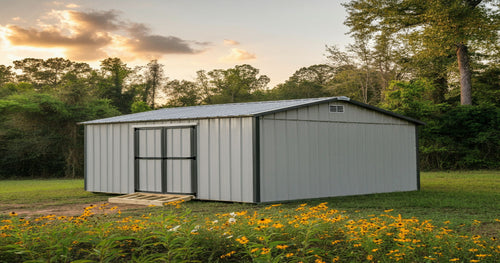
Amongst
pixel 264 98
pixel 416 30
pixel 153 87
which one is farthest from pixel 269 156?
pixel 153 87

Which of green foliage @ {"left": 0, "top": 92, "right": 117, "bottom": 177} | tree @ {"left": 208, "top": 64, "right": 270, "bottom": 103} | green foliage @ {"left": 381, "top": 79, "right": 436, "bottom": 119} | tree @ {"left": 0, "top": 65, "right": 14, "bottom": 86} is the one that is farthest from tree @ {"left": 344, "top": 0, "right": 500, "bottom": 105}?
tree @ {"left": 0, "top": 65, "right": 14, "bottom": 86}

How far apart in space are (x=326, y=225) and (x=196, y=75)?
143 ft

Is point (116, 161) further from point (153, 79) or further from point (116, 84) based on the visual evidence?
point (153, 79)

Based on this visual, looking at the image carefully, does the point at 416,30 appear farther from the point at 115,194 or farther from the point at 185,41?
the point at 115,194

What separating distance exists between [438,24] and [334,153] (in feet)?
46.6

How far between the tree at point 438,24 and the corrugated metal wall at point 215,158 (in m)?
15.8

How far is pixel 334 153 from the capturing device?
13.8 metres

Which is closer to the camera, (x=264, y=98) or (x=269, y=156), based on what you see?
(x=269, y=156)

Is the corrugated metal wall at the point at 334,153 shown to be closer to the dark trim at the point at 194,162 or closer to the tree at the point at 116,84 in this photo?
the dark trim at the point at 194,162

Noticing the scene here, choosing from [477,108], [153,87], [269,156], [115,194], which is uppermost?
[153,87]

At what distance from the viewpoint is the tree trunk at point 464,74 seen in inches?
1045

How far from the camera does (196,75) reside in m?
48.9

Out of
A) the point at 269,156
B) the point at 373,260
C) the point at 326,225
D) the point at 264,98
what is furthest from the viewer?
the point at 264,98

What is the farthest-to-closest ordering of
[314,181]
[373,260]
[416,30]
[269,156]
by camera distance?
[416,30] → [314,181] → [269,156] → [373,260]
